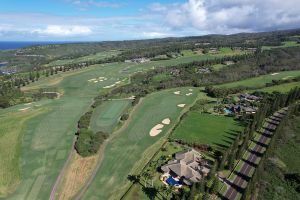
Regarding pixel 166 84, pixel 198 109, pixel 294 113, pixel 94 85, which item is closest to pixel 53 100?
pixel 94 85

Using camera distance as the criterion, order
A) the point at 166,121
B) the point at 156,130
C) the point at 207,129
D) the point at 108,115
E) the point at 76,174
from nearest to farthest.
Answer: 1. the point at 76,174
2. the point at 207,129
3. the point at 156,130
4. the point at 166,121
5. the point at 108,115

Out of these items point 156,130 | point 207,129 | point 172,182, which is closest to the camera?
point 172,182

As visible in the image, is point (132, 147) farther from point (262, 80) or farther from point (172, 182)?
point (262, 80)

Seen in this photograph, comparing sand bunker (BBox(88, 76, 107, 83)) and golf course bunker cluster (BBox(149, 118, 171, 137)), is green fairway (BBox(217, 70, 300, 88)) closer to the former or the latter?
golf course bunker cluster (BBox(149, 118, 171, 137))

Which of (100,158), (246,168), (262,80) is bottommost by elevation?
(262,80)

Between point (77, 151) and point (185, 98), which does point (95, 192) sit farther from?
point (185, 98)

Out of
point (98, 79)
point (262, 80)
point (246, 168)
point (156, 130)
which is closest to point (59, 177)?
point (156, 130)
